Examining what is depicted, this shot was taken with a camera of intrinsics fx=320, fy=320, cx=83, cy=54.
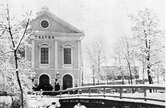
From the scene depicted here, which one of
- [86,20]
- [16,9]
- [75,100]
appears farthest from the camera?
[75,100]

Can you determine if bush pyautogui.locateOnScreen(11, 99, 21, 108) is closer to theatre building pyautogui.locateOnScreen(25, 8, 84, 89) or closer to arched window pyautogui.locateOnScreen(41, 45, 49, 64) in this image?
theatre building pyautogui.locateOnScreen(25, 8, 84, 89)

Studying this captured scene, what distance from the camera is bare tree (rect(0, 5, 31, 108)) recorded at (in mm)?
7429

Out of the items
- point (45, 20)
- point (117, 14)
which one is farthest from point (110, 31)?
point (45, 20)

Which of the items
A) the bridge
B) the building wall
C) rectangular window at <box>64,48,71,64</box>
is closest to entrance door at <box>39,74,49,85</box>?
the building wall

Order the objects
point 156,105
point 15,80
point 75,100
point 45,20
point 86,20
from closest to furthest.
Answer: point 156,105 < point 86,20 < point 15,80 < point 75,100 < point 45,20

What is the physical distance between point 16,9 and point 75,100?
11.0 ft

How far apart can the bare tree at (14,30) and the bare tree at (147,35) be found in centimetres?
318

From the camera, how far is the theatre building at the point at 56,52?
586 inches

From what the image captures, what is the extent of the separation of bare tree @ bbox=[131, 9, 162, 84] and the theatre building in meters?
5.43

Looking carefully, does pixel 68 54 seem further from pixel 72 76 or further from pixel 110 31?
pixel 110 31

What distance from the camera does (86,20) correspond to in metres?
6.88

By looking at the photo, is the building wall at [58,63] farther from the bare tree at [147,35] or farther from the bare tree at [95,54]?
the bare tree at [147,35]

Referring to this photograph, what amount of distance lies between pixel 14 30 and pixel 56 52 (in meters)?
7.54

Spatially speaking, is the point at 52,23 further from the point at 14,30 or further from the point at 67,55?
the point at 14,30
